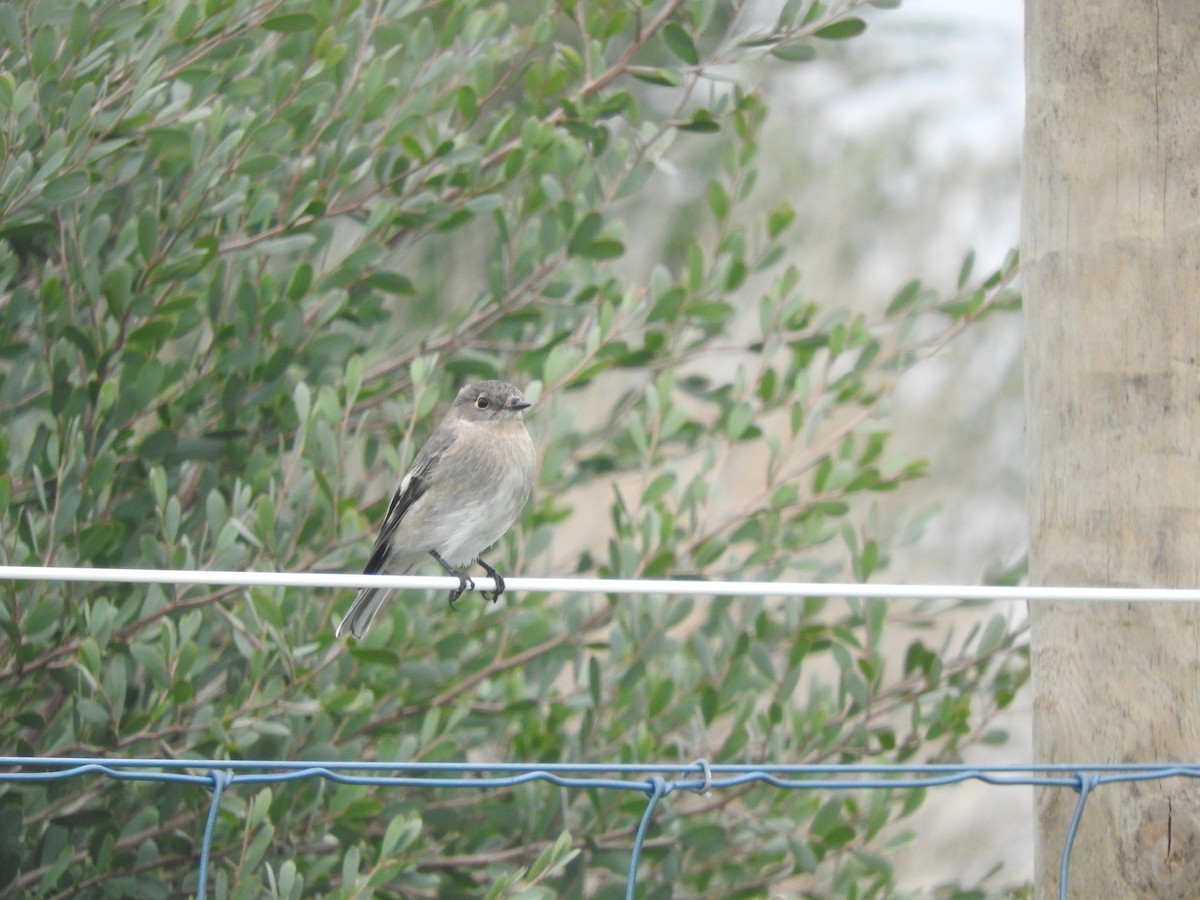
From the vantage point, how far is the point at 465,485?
4.36 m

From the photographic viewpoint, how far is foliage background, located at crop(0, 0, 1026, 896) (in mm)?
3518

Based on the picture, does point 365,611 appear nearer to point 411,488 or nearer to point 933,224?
point 411,488

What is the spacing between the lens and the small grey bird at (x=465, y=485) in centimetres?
418

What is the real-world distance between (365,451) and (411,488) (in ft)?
0.65

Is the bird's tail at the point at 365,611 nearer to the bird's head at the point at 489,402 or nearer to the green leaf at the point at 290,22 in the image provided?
the bird's head at the point at 489,402

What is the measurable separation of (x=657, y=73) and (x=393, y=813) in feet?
7.07

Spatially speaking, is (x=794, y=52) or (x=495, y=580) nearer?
(x=495, y=580)

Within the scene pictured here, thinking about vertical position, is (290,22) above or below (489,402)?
above

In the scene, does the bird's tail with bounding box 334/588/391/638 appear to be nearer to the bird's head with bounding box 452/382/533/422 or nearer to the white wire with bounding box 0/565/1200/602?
the bird's head with bounding box 452/382/533/422

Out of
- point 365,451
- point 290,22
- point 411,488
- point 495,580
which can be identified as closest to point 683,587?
point 495,580

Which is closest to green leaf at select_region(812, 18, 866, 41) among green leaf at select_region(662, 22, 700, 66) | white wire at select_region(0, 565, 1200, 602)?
green leaf at select_region(662, 22, 700, 66)

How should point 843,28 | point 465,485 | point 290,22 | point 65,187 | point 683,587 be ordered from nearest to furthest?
point 683,587
point 65,187
point 290,22
point 843,28
point 465,485

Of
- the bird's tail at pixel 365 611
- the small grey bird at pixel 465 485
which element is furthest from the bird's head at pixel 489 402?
the bird's tail at pixel 365 611

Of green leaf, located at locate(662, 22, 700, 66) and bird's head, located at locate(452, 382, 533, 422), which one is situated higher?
green leaf, located at locate(662, 22, 700, 66)
